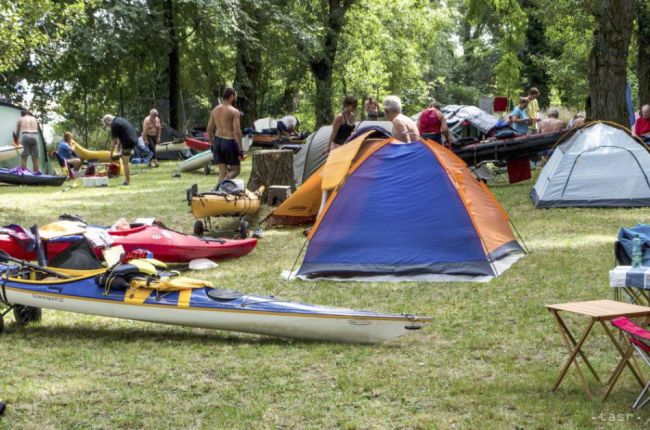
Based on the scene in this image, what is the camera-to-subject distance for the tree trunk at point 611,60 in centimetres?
1485

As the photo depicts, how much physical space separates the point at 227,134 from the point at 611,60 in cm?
738

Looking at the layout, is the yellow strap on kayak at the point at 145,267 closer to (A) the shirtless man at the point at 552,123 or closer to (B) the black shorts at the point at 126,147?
(B) the black shorts at the point at 126,147

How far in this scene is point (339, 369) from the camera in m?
5.59

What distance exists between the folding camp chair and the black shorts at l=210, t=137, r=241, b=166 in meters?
8.38

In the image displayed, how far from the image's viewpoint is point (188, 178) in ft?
61.6

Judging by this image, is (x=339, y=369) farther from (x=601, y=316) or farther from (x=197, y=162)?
(x=197, y=162)

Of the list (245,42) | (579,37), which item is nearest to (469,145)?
(245,42)

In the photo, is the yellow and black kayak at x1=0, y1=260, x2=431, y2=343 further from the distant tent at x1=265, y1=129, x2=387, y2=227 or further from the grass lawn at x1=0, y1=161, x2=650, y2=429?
the distant tent at x1=265, y1=129, x2=387, y2=227

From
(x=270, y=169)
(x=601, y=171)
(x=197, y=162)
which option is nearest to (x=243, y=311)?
(x=270, y=169)

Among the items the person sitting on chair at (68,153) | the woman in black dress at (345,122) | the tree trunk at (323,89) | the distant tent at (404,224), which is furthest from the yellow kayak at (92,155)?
the distant tent at (404,224)

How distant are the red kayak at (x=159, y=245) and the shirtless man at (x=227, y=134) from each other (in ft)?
9.42

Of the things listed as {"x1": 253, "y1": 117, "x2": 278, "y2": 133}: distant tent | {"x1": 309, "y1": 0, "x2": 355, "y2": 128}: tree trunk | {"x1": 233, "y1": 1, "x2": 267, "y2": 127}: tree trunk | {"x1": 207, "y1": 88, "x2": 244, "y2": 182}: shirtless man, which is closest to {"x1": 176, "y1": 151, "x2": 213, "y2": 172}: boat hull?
{"x1": 207, "y1": 88, "x2": 244, "y2": 182}: shirtless man

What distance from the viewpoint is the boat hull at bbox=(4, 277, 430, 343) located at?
5961 mm

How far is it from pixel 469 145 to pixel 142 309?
10.5 meters
